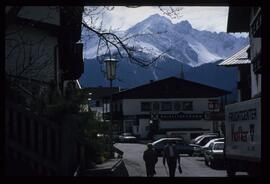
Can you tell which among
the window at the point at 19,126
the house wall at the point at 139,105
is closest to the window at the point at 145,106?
the house wall at the point at 139,105

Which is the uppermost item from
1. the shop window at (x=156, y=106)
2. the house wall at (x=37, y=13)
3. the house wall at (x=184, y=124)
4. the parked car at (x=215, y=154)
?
the house wall at (x=37, y=13)

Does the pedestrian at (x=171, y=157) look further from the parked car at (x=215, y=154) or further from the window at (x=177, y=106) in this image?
the window at (x=177, y=106)

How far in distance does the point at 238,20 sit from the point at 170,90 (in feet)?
180

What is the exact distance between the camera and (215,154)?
108 feet

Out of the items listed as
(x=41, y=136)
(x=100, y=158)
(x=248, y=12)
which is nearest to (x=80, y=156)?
(x=100, y=158)

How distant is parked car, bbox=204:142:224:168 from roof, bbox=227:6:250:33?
22.1ft

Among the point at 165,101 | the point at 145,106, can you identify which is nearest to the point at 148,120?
the point at 145,106

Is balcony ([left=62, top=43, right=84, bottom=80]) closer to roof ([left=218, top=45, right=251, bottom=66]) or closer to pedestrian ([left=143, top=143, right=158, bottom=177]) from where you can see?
pedestrian ([left=143, top=143, right=158, bottom=177])

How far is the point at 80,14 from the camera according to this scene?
1232 centimetres

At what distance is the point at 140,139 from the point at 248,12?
53555mm

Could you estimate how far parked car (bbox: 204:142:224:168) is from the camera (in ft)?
106

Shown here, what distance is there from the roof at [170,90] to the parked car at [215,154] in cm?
5519

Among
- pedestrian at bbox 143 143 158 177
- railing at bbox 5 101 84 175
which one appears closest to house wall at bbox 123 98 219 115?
pedestrian at bbox 143 143 158 177

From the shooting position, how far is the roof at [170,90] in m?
88.6
